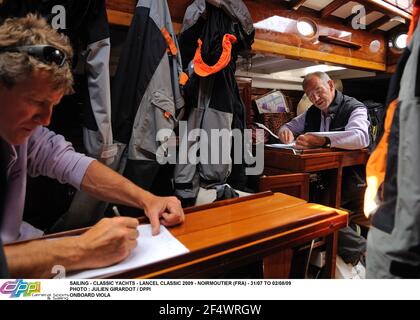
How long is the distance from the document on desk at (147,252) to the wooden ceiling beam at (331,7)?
1.71 m

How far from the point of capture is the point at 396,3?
1437 millimetres

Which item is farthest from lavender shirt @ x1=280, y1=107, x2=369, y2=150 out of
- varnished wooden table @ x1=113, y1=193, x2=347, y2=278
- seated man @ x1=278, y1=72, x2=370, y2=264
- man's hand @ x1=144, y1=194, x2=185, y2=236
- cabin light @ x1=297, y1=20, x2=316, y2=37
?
man's hand @ x1=144, y1=194, x2=185, y2=236

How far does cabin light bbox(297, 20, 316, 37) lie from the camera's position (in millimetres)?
1688

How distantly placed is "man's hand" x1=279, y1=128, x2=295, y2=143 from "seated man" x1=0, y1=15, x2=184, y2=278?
135cm

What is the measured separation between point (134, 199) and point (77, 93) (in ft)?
1.98

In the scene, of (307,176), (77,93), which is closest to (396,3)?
(307,176)

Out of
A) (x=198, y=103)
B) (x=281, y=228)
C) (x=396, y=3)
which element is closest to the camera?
(x=281, y=228)

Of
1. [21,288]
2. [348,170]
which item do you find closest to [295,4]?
[348,170]

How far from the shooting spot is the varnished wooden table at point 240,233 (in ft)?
1.83

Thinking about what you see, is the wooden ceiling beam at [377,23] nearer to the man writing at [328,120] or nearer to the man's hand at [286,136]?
the man writing at [328,120]

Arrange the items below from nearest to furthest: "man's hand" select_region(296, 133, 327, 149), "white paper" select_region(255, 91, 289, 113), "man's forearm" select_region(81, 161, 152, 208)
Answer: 1. "man's forearm" select_region(81, 161, 152, 208)
2. "man's hand" select_region(296, 133, 327, 149)
3. "white paper" select_region(255, 91, 289, 113)

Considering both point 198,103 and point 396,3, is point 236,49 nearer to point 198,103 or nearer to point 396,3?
point 198,103

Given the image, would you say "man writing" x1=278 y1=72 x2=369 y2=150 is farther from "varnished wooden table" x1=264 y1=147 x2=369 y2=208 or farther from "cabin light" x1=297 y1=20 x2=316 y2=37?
"cabin light" x1=297 y1=20 x2=316 y2=37

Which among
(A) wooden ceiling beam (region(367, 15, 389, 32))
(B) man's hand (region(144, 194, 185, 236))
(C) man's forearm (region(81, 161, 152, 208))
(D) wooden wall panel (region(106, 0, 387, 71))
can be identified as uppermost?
(A) wooden ceiling beam (region(367, 15, 389, 32))
